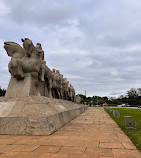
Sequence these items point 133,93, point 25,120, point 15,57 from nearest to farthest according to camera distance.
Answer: point 25,120
point 15,57
point 133,93

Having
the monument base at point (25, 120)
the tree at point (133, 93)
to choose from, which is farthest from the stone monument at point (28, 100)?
the tree at point (133, 93)

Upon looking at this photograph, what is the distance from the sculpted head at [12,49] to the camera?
325 inches

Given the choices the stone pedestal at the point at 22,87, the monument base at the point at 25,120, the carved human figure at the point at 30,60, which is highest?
the carved human figure at the point at 30,60

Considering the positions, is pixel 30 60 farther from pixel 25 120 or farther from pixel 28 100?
pixel 25 120

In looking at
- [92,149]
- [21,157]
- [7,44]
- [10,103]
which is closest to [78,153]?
[92,149]

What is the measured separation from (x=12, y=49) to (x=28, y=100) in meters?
3.42

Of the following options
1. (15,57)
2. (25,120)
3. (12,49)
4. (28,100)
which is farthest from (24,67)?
(25,120)

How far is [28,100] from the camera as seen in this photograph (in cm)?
623

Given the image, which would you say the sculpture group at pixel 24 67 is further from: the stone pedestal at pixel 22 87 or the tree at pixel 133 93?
the tree at pixel 133 93

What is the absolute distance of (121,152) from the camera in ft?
10.6

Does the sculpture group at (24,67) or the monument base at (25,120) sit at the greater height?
the sculpture group at (24,67)

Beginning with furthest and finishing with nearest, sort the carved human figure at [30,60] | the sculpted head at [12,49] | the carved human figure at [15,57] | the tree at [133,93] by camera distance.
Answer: the tree at [133,93]
the sculpted head at [12,49]
the carved human figure at [30,60]
the carved human figure at [15,57]

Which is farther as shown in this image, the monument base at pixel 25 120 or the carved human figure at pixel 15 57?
the carved human figure at pixel 15 57

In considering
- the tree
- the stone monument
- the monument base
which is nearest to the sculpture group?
the stone monument
